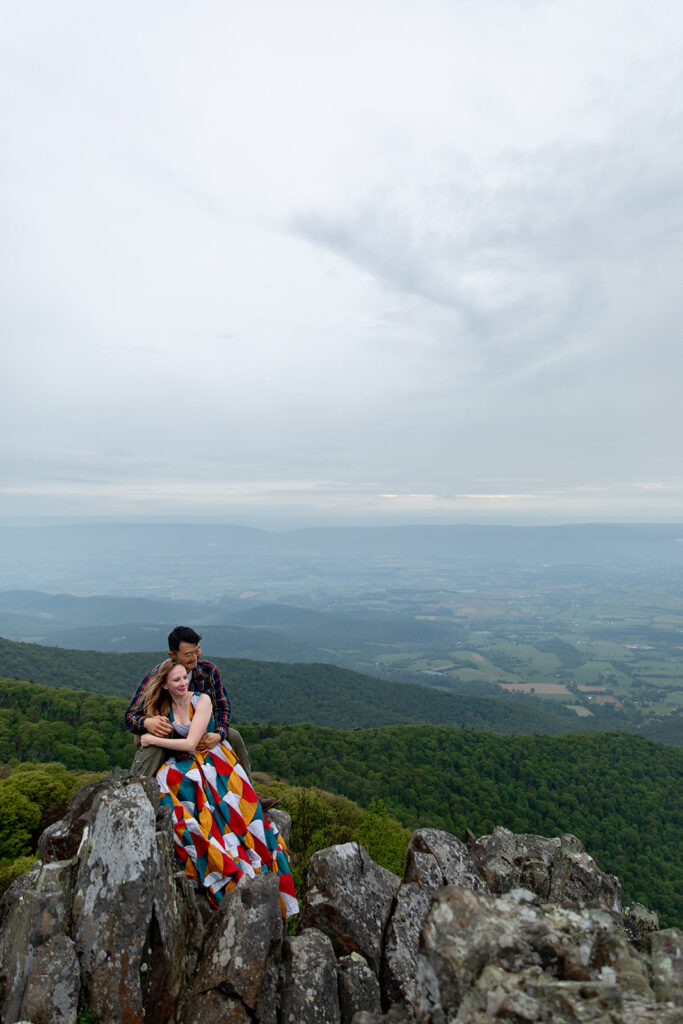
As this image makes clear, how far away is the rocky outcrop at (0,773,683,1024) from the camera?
4770 millimetres

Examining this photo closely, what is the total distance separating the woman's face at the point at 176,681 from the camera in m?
8.66

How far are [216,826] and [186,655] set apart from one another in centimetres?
297

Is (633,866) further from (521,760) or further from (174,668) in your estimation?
(174,668)

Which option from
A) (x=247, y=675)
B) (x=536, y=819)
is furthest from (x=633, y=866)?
(x=247, y=675)

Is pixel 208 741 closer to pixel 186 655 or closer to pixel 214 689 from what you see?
pixel 214 689

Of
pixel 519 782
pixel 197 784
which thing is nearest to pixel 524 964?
pixel 197 784

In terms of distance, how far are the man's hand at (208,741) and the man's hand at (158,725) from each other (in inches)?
25.2

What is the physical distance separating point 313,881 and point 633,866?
63.9 meters

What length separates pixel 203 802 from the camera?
343 inches

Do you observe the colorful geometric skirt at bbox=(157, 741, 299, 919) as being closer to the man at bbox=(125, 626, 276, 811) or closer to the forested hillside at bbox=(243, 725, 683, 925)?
the man at bbox=(125, 626, 276, 811)

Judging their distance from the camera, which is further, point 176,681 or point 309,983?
point 176,681

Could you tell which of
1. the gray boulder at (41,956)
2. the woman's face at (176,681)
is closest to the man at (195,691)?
the woman's face at (176,681)

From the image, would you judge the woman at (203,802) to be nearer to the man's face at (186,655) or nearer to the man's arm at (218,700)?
the man's face at (186,655)

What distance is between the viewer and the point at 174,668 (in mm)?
8688
